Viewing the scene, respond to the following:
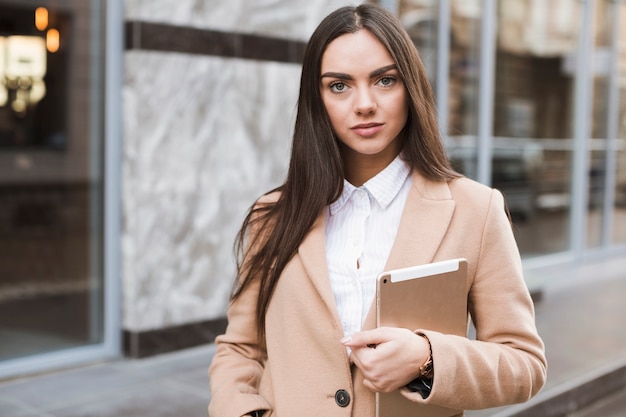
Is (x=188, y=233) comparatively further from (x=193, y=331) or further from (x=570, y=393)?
(x=570, y=393)

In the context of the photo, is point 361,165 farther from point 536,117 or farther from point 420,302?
point 536,117

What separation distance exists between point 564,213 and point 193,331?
6.49m

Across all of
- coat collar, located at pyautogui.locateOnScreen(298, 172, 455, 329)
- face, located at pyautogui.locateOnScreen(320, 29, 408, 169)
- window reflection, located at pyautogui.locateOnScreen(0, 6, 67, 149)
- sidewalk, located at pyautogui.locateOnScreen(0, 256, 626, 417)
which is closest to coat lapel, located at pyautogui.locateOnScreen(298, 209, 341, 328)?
coat collar, located at pyautogui.locateOnScreen(298, 172, 455, 329)

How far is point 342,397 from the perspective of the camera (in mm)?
1725

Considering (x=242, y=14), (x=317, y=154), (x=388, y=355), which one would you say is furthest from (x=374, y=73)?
(x=242, y=14)

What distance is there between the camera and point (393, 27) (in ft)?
5.64

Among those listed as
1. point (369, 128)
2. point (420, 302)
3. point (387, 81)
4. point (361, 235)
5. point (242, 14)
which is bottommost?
point (420, 302)

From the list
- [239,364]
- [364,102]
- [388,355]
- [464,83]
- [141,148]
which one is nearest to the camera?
[388,355]

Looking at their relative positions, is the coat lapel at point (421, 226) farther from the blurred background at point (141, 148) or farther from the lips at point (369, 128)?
the blurred background at point (141, 148)

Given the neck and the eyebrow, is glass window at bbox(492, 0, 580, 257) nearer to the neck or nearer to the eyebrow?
the neck

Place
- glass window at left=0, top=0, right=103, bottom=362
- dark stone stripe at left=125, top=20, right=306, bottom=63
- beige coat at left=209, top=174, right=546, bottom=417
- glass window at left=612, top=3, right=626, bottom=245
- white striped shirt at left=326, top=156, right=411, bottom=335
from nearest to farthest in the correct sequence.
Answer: beige coat at left=209, top=174, right=546, bottom=417 < white striped shirt at left=326, top=156, right=411, bottom=335 < dark stone stripe at left=125, top=20, right=306, bottom=63 < glass window at left=0, top=0, right=103, bottom=362 < glass window at left=612, top=3, right=626, bottom=245

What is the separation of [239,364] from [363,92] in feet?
2.44

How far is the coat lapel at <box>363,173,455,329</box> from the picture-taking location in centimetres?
173

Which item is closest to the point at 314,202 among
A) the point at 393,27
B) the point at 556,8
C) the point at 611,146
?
the point at 393,27
